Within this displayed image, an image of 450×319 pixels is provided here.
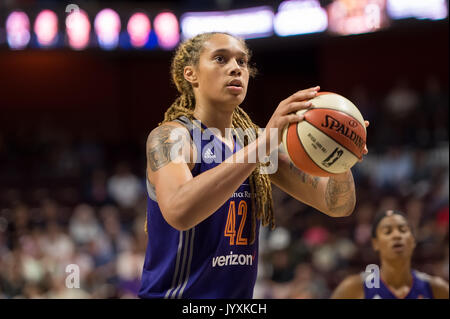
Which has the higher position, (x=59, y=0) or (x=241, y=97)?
(x=59, y=0)

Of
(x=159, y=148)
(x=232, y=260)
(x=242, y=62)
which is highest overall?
(x=242, y=62)

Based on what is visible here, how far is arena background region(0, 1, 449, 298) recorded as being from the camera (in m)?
8.45

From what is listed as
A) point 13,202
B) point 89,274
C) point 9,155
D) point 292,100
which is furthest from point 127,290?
point 9,155

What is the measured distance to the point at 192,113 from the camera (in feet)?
10.3

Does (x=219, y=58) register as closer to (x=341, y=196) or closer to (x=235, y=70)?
(x=235, y=70)

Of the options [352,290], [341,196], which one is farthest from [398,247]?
[341,196]

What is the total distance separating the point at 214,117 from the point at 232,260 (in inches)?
27.5

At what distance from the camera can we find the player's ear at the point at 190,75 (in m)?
3.14

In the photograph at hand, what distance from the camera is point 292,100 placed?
2.60 m

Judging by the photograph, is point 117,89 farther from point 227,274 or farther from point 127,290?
point 227,274

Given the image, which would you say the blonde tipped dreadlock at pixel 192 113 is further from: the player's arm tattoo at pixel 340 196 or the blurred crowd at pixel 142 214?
the blurred crowd at pixel 142 214

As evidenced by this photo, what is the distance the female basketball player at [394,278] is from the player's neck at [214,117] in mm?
1820

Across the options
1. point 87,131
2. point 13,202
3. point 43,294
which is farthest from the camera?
point 87,131

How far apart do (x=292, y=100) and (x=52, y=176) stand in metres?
11.5
